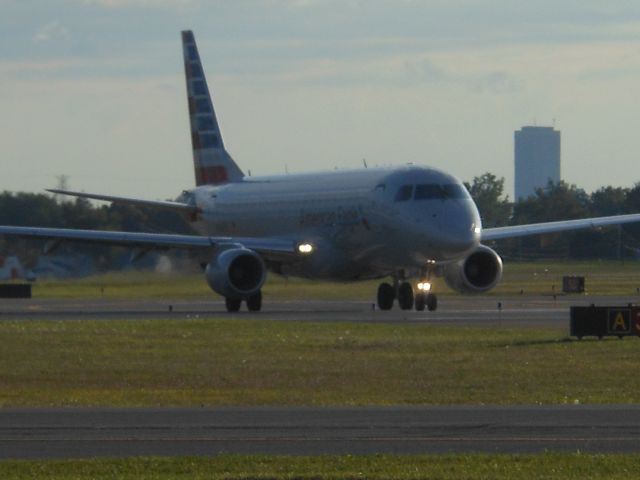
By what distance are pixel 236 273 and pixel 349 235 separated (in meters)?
3.84

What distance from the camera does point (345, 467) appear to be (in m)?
16.7

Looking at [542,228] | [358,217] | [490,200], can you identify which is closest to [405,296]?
[358,217]

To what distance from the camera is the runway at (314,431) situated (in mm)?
18188

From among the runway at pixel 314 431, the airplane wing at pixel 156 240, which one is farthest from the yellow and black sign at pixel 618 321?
the airplane wing at pixel 156 240

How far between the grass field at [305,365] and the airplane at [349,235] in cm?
889

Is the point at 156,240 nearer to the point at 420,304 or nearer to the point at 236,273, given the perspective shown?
the point at 236,273

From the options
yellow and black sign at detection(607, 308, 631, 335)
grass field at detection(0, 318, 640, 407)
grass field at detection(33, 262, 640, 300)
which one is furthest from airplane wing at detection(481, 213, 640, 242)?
yellow and black sign at detection(607, 308, 631, 335)

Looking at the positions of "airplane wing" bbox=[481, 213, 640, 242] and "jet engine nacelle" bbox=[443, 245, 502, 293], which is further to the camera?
"airplane wing" bbox=[481, 213, 640, 242]

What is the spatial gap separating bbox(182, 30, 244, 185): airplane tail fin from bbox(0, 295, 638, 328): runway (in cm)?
510

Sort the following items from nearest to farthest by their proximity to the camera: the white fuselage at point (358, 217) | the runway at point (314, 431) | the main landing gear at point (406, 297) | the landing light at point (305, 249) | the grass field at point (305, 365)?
the runway at point (314, 431) < the grass field at point (305, 365) < the white fuselage at point (358, 217) < the main landing gear at point (406, 297) < the landing light at point (305, 249)

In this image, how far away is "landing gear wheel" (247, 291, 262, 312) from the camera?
51.5 meters

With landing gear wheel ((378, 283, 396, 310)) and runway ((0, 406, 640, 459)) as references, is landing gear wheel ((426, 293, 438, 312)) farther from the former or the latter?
runway ((0, 406, 640, 459))

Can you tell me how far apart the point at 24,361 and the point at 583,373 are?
9.99m

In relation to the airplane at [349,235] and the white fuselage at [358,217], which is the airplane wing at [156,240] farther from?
the white fuselage at [358,217]
